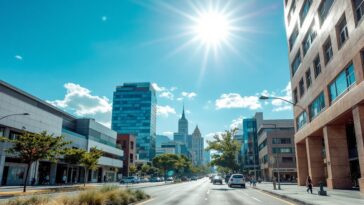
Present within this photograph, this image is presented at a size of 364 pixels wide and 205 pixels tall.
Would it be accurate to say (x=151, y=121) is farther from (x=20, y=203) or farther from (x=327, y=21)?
(x=20, y=203)

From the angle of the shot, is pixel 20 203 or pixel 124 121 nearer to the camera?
pixel 20 203

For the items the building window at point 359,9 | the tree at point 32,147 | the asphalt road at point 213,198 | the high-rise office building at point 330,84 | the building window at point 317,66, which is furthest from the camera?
the building window at point 317,66

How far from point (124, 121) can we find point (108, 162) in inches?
4163

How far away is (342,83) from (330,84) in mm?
3286

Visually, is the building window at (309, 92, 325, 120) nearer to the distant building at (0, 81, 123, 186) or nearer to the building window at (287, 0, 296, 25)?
the building window at (287, 0, 296, 25)

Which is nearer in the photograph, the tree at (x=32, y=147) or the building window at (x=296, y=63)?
the tree at (x=32, y=147)

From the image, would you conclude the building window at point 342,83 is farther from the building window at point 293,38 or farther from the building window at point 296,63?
the building window at point 293,38

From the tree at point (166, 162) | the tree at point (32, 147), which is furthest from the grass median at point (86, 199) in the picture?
the tree at point (166, 162)

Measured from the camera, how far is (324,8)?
3231 cm

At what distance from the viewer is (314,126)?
118 feet

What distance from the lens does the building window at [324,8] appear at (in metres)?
30.6

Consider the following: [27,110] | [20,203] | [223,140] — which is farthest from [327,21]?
[223,140]

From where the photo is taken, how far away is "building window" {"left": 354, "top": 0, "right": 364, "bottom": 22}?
23.7 meters

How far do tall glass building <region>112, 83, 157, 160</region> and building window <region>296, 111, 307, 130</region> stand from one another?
14407 centimetres
